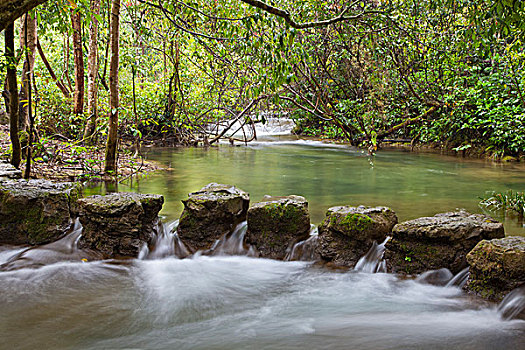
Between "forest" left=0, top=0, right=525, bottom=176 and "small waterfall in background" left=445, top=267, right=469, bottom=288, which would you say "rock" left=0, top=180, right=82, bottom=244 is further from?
"small waterfall in background" left=445, top=267, right=469, bottom=288

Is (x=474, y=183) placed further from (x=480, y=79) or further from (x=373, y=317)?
(x=373, y=317)

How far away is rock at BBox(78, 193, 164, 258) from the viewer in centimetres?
480

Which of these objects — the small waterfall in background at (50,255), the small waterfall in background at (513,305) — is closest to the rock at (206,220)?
the small waterfall in background at (50,255)

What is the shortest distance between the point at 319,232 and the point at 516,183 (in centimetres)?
618

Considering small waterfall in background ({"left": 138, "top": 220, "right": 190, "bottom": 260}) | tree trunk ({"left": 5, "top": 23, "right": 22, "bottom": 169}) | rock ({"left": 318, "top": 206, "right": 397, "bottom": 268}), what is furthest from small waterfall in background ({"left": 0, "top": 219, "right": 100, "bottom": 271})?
rock ({"left": 318, "top": 206, "right": 397, "bottom": 268})

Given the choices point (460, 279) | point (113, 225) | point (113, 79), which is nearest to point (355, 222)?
point (460, 279)

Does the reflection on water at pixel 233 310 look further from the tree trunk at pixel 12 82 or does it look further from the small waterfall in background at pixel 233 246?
the tree trunk at pixel 12 82

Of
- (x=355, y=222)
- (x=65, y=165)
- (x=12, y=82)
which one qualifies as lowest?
(x=355, y=222)

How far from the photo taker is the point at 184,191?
7.86m

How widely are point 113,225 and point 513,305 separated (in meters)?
A: 4.19

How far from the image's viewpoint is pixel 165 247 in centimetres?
514

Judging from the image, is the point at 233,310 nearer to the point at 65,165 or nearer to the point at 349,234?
the point at 349,234

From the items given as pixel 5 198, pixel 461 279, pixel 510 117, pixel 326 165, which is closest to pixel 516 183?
pixel 510 117

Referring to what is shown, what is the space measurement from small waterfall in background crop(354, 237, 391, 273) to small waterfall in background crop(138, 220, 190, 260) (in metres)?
2.12
